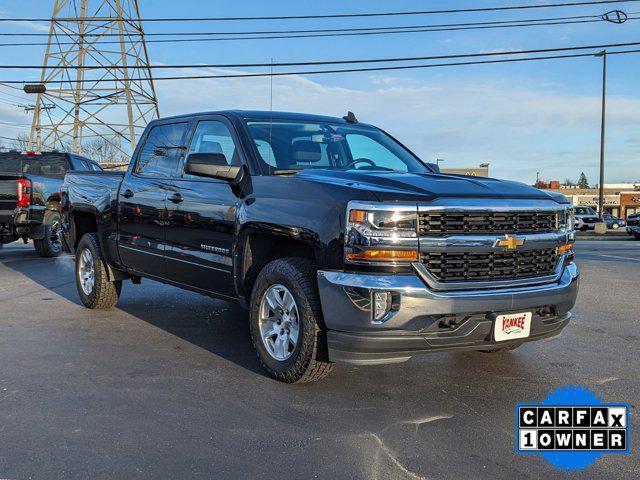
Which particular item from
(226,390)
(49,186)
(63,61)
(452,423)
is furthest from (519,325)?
(63,61)

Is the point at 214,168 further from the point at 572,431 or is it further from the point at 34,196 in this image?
the point at 34,196

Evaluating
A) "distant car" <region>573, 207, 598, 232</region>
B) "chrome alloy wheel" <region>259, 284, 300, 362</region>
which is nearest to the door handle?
"chrome alloy wheel" <region>259, 284, 300, 362</region>

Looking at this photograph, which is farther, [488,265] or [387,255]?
[488,265]

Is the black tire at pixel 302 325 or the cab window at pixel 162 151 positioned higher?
the cab window at pixel 162 151

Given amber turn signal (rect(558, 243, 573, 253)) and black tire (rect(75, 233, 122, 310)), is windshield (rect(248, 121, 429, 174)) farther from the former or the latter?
black tire (rect(75, 233, 122, 310))

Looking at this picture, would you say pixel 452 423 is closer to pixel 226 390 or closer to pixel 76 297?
pixel 226 390

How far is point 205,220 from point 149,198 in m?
1.06

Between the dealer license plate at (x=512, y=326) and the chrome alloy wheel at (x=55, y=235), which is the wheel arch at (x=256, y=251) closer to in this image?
the dealer license plate at (x=512, y=326)

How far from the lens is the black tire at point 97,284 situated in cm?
693

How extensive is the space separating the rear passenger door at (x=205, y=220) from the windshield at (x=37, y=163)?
9216 millimetres

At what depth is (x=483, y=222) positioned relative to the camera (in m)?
3.98

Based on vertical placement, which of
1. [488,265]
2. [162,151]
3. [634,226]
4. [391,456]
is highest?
[162,151]

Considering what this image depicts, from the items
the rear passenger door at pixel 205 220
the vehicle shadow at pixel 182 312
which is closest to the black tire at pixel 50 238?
the vehicle shadow at pixel 182 312

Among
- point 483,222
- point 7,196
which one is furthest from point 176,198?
point 7,196
